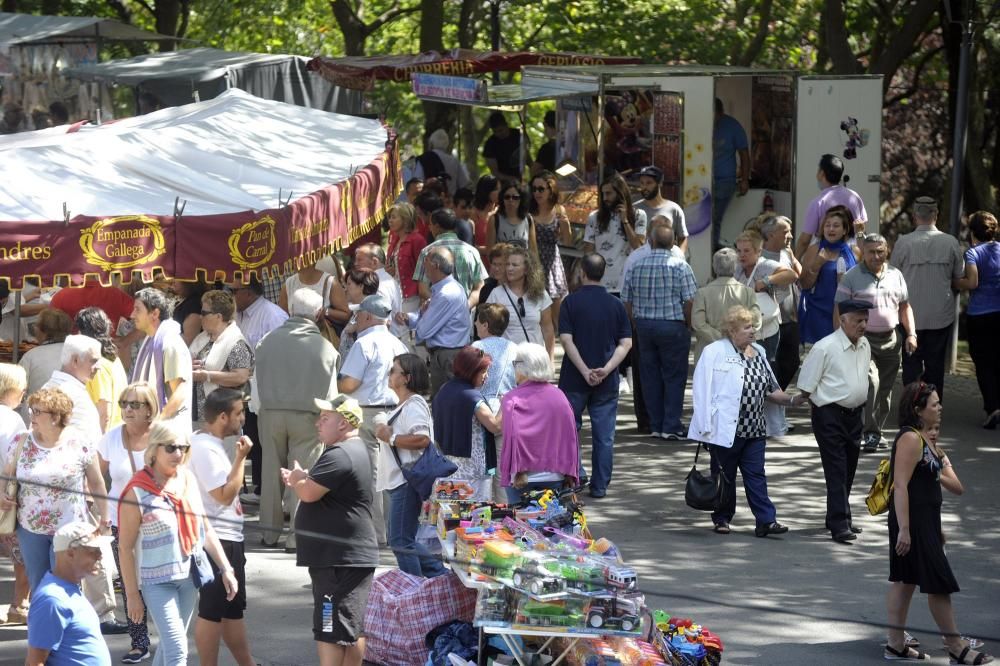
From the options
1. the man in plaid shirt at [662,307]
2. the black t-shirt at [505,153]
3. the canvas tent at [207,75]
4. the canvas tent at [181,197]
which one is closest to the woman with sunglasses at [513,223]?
the canvas tent at [181,197]

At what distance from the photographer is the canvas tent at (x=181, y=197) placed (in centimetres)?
837

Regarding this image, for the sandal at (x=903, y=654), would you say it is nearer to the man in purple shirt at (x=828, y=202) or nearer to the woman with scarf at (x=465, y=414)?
the woman with scarf at (x=465, y=414)

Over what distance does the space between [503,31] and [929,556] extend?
23.9 m

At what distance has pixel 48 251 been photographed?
27.1 feet

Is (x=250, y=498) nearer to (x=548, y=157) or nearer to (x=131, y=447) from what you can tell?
(x=131, y=447)

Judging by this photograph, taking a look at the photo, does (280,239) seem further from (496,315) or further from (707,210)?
(707,210)

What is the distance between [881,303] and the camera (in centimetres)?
1166

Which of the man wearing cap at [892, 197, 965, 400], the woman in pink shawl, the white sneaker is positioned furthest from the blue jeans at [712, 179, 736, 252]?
the woman in pink shawl

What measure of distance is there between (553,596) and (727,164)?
33.6 feet

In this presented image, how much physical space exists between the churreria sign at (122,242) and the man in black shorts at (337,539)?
7.22 ft

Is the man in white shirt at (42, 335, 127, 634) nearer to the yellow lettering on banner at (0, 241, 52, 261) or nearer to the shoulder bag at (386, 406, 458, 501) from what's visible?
the yellow lettering on banner at (0, 241, 52, 261)

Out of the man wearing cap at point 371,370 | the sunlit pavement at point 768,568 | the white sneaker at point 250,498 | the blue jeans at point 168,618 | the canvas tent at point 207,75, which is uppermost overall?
the canvas tent at point 207,75

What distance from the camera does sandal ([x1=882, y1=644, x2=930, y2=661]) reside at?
25.4 ft

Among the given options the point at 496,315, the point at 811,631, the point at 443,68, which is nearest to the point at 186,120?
the point at 496,315
